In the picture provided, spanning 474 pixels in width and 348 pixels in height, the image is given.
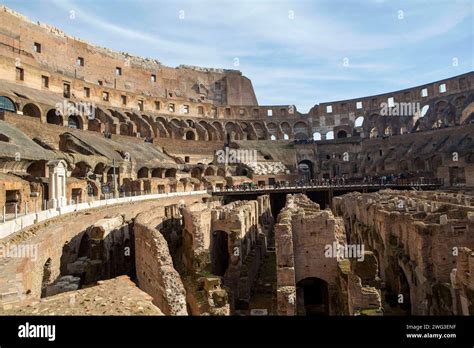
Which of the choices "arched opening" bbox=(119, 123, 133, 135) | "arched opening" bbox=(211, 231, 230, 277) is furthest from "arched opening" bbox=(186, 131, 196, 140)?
"arched opening" bbox=(211, 231, 230, 277)

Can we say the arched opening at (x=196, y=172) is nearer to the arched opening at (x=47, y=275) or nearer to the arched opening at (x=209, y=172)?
the arched opening at (x=209, y=172)

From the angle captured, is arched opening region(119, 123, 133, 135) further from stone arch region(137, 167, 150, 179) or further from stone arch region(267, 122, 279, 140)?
stone arch region(267, 122, 279, 140)

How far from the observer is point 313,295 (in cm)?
1162

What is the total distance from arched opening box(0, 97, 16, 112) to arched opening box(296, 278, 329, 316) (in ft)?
102

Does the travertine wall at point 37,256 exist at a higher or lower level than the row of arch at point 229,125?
lower

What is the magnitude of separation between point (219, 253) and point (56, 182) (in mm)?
8385

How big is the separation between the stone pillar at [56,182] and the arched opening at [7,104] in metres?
19.4

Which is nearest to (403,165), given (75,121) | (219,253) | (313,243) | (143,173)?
(143,173)

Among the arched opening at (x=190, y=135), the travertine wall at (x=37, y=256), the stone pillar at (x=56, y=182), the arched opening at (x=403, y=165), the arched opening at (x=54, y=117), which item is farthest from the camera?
the arched opening at (x=190, y=135)

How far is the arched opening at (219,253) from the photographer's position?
45.4 ft

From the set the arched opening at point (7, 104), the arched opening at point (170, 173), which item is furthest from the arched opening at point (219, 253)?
the arched opening at point (7, 104)

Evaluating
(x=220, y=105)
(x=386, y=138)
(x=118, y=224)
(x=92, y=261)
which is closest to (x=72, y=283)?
(x=92, y=261)
